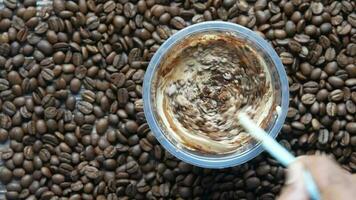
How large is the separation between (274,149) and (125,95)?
0.42 meters

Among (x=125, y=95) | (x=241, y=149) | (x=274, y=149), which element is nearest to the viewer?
(x=274, y=149)

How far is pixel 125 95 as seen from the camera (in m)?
1.42

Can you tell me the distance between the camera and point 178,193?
1.42 meters

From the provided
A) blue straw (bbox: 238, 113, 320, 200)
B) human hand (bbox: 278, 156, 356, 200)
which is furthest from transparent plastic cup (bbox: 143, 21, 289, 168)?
human hand (bbox: 278, 156, 356, 200)

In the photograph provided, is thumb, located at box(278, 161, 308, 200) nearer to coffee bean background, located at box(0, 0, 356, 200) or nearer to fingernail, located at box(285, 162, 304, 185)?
fingernail, located at box(285, 162, 304, 185)

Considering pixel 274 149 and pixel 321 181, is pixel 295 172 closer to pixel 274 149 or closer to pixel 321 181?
pixel 321 181

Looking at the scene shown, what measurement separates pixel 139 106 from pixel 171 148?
0.15 m

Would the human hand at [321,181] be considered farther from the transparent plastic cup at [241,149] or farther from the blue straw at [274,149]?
the transparent plastic cup at [241,149]

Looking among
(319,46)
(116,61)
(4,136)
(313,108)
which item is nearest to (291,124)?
(313,108)

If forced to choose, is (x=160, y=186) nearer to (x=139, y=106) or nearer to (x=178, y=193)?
(x=178, y=193)

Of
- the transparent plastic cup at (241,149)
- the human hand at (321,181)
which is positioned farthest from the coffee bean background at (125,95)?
the human hand at (321,181)

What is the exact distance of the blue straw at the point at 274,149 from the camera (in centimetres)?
91

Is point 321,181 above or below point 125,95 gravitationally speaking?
above

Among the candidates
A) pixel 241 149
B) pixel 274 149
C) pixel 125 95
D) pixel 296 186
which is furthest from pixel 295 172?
pixel 125 95
